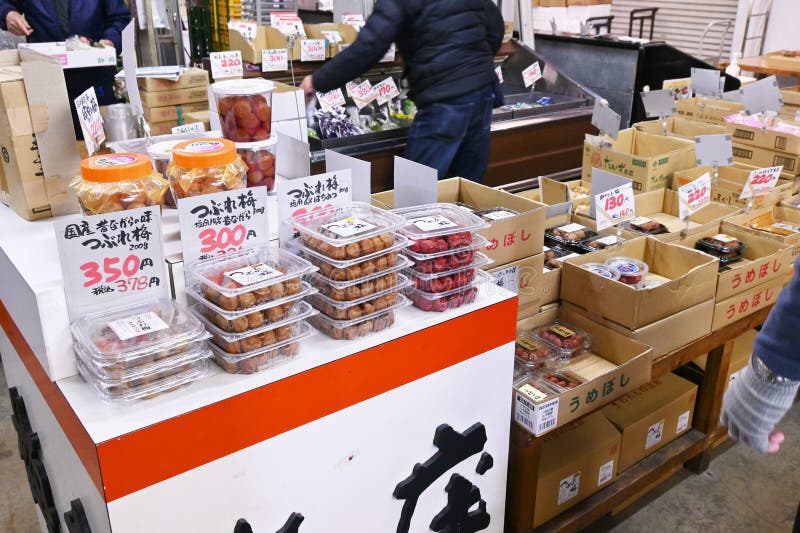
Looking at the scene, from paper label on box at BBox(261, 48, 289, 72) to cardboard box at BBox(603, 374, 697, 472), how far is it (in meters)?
2.81

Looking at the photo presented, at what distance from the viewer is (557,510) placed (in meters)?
2.34

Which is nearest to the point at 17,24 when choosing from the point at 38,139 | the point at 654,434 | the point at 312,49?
the point at 312,49

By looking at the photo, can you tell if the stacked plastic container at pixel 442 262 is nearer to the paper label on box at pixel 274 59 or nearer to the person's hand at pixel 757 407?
the person's hand at pixel 757 407

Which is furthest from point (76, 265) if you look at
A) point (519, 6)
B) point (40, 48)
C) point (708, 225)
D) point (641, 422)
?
point (519, 6)

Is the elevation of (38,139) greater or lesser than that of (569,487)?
greater

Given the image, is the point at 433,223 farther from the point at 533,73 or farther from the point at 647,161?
the point at 533,73

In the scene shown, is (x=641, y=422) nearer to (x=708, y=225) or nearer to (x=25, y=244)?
(x=708, y=225)

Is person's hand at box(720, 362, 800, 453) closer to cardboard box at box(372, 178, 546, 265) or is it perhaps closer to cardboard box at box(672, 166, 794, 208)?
cardboard box at box(372, 178, 546, 265)

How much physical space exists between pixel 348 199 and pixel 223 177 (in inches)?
13.2

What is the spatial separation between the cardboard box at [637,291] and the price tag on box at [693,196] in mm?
267

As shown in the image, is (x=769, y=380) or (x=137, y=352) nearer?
(x=137, y=352)

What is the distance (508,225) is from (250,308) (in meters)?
0.99

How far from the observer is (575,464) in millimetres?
2312

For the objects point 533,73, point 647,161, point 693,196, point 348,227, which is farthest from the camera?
point 533,73
